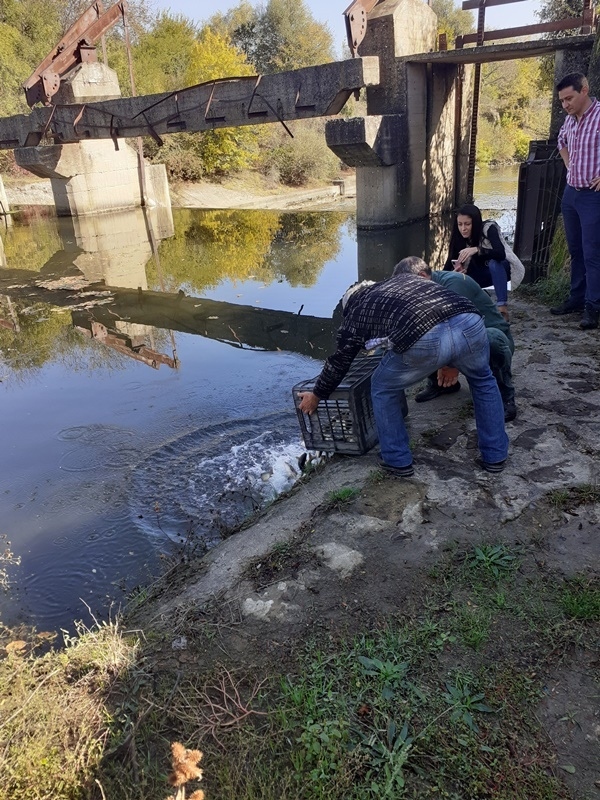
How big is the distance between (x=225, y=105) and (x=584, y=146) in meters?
10.5

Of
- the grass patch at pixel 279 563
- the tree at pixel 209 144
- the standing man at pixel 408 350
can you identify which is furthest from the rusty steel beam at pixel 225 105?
the grass patch at pixel 279 563

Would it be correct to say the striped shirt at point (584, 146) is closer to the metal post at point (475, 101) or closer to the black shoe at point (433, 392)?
the black shoe at point (433, 392)

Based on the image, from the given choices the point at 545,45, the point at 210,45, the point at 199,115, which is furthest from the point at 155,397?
the point at 210,45

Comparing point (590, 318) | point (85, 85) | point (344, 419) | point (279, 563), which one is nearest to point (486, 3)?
point (85, 85)

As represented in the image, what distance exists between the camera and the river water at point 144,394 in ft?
13.6

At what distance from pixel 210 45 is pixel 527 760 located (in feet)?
110

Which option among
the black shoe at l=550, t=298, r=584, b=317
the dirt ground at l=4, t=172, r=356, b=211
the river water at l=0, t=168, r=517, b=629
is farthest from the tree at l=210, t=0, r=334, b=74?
the black shoe at l=550, t=298, r=584, b=317

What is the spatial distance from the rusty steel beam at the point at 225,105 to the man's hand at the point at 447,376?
1001 cm

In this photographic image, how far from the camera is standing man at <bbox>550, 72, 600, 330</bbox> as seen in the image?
18.7ft

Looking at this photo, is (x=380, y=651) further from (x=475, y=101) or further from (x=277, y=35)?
(x=277, y=35)

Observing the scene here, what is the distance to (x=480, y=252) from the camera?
17.7 feet

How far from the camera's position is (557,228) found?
8.70 metres

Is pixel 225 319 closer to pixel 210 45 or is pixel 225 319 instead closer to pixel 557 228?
pixel 557 228

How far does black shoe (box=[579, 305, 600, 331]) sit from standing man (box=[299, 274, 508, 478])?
3.20 meters
